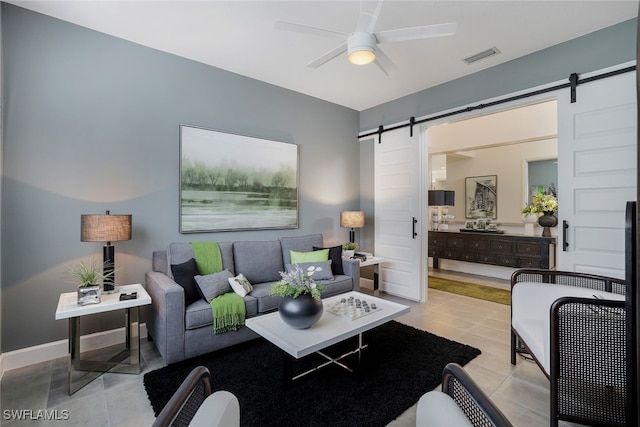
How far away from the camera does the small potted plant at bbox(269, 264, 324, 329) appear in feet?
6.80

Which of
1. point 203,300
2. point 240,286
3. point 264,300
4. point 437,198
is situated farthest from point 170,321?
point 437,198

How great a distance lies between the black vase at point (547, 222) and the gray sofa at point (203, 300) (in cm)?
328

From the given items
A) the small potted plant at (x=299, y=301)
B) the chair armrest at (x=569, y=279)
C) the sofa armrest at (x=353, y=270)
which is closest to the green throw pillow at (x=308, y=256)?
the sofa armrest at (x=353, y=270)

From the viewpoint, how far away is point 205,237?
11.3ft

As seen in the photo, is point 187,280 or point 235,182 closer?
point 187,280

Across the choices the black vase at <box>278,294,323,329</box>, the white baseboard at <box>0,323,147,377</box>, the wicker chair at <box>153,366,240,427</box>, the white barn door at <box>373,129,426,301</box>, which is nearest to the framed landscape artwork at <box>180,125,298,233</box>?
the white baseboard at <box>0,323,147,377</box>

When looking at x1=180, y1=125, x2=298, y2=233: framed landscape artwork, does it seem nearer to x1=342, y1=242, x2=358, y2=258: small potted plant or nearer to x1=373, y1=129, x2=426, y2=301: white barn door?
x1=342, y1=242, x2=358, y2=258: small potted plant

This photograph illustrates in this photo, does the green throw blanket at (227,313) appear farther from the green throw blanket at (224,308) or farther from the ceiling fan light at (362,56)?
the ceiling fan light at (362,56)

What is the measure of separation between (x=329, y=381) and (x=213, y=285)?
4.33 ft

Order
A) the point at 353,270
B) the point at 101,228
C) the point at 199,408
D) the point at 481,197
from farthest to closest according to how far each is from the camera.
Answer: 1. the point at 481,197
2. the point at 353,270
3. the point at 101,228
4. the point at 199,408

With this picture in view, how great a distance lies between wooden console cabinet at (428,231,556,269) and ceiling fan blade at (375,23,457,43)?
418 centimetres

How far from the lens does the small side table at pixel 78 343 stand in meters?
2.12

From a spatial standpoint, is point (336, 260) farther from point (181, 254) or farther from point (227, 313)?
point (181, 254)

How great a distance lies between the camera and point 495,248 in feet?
17.4
